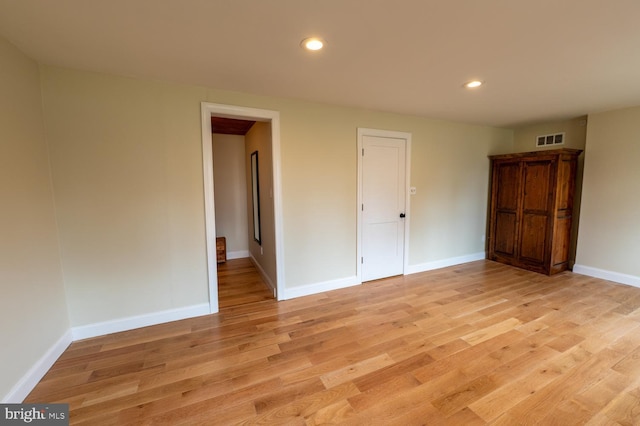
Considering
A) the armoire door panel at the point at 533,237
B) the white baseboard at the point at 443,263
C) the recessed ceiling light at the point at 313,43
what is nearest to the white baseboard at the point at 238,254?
the white baseboard at the point at 443,263

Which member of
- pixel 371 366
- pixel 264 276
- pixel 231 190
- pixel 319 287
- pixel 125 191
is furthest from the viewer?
pixel 231 190

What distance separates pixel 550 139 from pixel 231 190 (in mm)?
5572

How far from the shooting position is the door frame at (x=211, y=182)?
2650mm

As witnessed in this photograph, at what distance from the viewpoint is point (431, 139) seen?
13.2ft

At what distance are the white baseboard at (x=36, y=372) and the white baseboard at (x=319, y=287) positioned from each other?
6.33 ft

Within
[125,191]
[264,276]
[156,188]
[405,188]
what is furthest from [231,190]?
[405,188]

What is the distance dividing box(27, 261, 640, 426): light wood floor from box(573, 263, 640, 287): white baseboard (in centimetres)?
50

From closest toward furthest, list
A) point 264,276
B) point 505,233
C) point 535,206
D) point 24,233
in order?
point 24,233, point 264,276, point 535,206, point 505,233

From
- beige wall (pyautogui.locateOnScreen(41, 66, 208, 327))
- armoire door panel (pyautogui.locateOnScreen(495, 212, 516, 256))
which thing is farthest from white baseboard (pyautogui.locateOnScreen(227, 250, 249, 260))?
armoire door panel (pyautogui.locateOnScreen(495, 212, 516, 256))

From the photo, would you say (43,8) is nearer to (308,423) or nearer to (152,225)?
(152,225)

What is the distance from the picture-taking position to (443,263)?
438 centimetres

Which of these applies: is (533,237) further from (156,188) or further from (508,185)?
(156,188)

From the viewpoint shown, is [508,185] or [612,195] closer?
[612,195]

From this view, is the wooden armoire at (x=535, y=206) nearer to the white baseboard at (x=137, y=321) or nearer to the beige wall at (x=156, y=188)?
the beige wall at (x=156, y=188)
